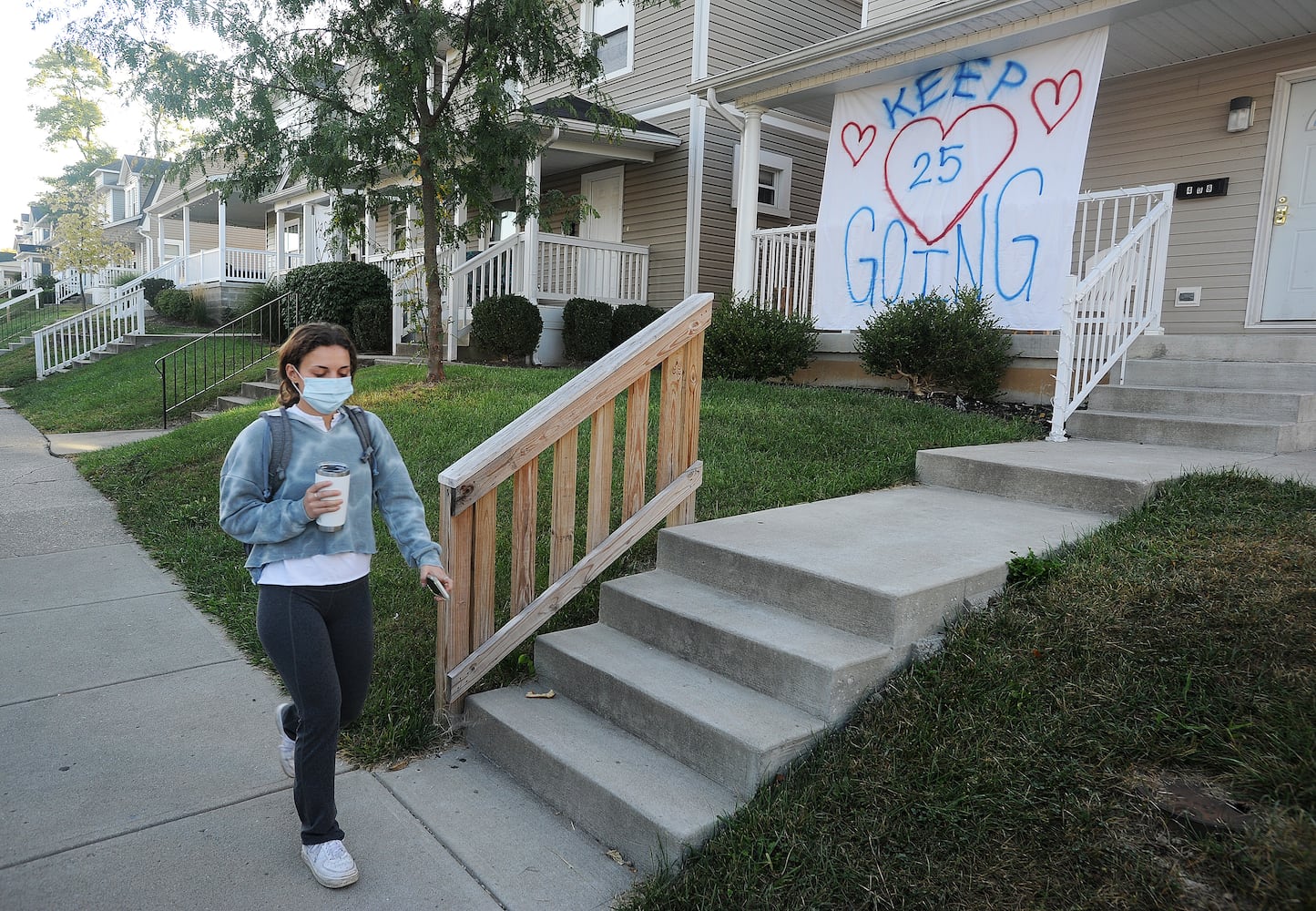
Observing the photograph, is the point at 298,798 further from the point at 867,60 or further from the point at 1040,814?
the point at 867,60

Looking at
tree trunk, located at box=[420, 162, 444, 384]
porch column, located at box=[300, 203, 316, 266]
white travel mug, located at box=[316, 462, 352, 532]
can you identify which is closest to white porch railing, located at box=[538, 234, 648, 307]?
tree trunk, located at box=[420, 162, 444, 384]

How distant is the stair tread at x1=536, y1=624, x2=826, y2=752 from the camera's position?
8.50 ft

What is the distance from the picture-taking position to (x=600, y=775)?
266cm

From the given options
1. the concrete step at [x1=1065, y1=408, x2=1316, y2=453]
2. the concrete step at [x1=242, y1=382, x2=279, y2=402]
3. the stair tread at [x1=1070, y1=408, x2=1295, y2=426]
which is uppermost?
the stair tread at [x1=1070, y1=408, x2=1295, y2=426]

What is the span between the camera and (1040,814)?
2.13m

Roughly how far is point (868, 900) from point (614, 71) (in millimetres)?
14116

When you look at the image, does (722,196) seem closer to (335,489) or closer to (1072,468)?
(1072,468)

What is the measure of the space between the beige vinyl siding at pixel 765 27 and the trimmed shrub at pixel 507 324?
4.73m

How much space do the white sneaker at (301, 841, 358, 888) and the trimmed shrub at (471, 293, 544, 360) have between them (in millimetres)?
9087

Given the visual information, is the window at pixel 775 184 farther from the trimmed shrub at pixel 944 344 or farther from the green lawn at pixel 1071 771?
the green lawn at pixel 1071 771

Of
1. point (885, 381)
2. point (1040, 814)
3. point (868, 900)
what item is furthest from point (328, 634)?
point (885, 381)

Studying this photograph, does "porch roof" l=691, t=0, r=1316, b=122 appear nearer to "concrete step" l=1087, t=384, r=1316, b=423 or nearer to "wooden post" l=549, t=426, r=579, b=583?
"concrete step" l=1087, t=384, r=1316, b=423

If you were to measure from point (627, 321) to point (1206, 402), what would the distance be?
25.3ft

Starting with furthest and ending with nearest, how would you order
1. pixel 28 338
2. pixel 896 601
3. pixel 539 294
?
pixel 28 338
pixel 539 294
pixel 896 601
